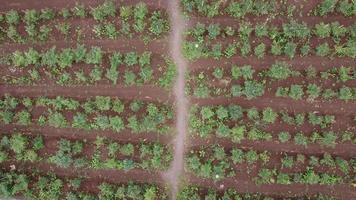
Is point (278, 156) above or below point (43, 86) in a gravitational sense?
below

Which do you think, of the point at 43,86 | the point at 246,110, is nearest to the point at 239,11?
the point at 246,110

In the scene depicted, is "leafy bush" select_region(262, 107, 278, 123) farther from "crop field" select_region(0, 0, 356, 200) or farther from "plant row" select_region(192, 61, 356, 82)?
"plant row" select_region(192, 61, 356, 82)

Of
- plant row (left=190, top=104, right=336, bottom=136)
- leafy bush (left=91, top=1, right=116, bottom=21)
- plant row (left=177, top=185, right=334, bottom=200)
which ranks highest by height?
leafy bush (left=91, top=1, right=116, bottom=21)

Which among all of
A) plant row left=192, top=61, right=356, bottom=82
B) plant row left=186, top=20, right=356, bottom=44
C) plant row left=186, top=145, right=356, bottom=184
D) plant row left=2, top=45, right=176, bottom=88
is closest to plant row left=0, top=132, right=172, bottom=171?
plant row left=186, top=145, right=356, bottom=184

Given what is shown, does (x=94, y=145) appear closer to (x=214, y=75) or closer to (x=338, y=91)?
(x=214, y=75)

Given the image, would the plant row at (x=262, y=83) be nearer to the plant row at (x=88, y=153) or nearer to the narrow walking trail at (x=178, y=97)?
the narrow walking trail at (x=178, y=97)

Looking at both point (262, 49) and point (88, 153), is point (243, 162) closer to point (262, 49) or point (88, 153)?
point (262, 49)
